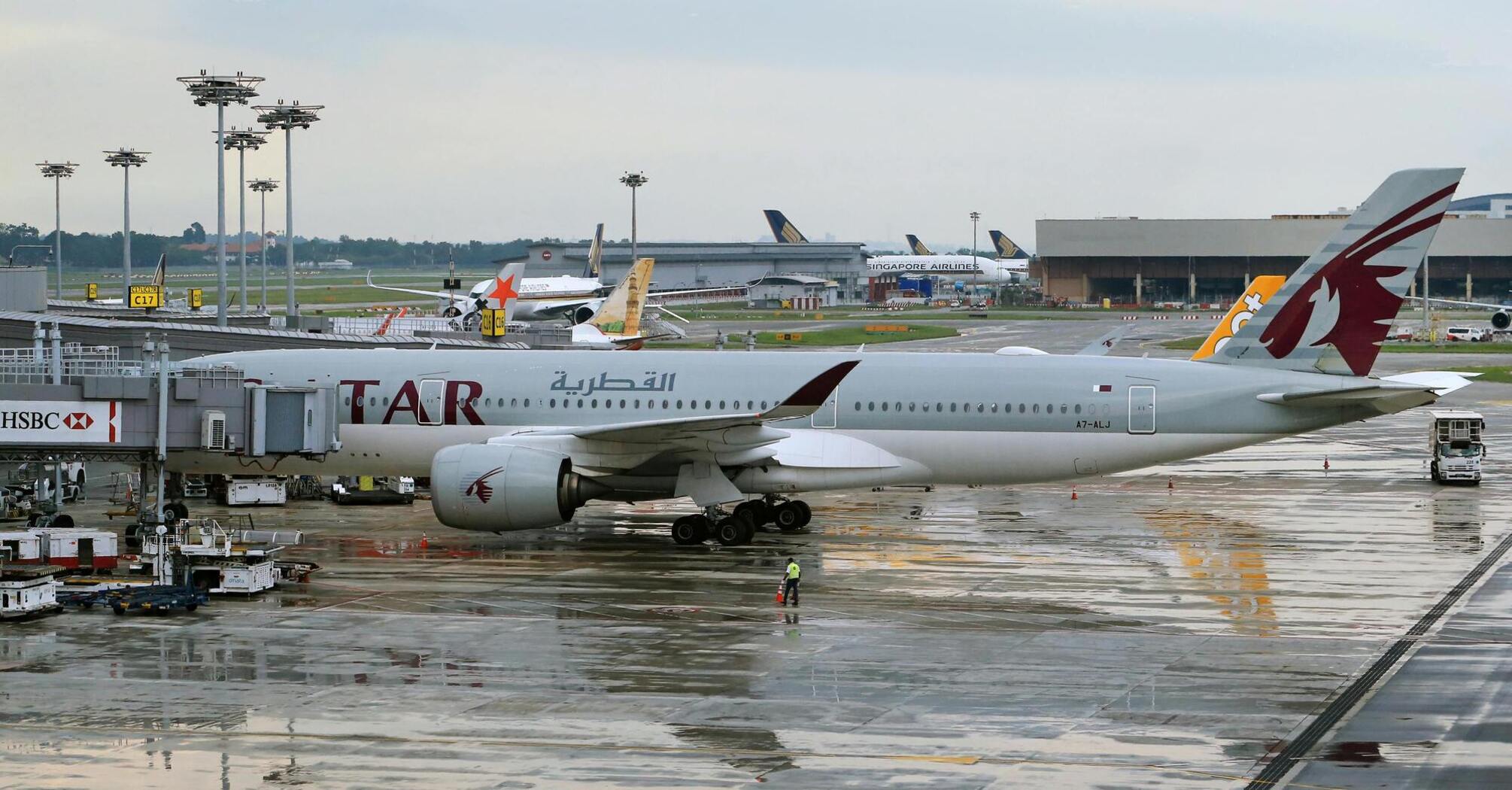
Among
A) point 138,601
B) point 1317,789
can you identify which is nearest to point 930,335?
point 138,601

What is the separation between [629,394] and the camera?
117ft

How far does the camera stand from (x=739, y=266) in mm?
184000

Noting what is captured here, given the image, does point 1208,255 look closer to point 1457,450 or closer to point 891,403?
point 1457,450

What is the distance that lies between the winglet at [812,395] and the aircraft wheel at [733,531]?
8.52ft

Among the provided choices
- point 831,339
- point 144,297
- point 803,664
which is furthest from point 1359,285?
point 831,339

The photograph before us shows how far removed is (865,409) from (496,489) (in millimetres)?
8407

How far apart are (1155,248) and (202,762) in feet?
468

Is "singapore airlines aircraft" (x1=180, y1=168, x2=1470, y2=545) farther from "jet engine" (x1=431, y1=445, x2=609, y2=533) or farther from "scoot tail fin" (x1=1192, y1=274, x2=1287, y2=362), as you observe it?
"scoot tail fin" (x1=1192, y1=274, x2=1287, y2=362)

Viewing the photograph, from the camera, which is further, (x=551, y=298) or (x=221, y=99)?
(x=551, y=298)

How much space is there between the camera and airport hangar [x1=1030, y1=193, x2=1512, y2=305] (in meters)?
148

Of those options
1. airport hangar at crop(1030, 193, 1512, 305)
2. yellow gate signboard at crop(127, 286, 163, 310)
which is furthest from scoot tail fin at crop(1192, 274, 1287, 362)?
airport hangar at crop(1030, 193, 1512, 305)

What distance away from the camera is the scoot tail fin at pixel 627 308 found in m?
84.9

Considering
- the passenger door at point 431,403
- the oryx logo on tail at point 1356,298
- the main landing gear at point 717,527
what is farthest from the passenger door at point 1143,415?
the passenger door at point 431,403

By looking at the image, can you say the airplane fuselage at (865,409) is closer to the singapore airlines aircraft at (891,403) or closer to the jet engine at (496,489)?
the singapore airlines aircraft at (891,403)
